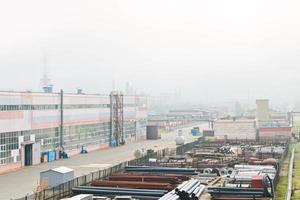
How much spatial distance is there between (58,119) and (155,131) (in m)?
18.8

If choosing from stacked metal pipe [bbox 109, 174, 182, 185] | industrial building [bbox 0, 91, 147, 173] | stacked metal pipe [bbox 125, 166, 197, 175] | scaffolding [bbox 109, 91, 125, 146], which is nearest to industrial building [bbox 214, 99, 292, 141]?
industrial building [bbox 0, 91, 147, 173]

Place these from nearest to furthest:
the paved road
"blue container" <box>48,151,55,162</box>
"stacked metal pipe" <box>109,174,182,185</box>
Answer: the paved road
"stacked metal pipe" <box>109,174,182,185</box>
"blue container" <box>48,151,55,162</box>

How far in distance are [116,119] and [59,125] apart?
34.0 feet

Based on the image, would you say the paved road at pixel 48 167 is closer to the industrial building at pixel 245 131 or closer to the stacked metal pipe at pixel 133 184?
the stacked metal pipe at pixel 133 184

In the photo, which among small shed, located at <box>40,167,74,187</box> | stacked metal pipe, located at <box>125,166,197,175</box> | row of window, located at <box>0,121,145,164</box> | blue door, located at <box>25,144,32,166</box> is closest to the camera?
small shed, located at <box>40,167,74,187</box>

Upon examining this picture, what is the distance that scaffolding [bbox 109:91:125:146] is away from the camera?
4147 cm

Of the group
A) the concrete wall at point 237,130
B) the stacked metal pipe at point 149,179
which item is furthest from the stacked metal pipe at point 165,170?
the concrete wall at point 237,130

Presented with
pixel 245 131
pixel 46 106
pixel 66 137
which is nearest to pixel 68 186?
pixel 46 106

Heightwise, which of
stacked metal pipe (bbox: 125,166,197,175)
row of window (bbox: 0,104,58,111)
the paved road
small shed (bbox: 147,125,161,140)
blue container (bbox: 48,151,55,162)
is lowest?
the paved road

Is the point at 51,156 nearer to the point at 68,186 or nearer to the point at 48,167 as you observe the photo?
the point at 48,167

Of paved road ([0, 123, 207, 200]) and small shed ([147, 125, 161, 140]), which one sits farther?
small shed ([147, 125, 161, 140])

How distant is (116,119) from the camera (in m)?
42.2

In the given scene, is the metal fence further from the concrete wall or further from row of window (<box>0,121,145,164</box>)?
the concrete wall

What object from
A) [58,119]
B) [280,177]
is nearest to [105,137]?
[58,119]
